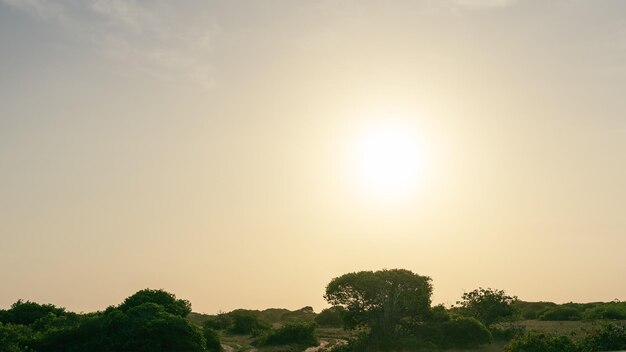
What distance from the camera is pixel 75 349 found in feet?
120

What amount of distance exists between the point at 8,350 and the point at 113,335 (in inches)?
243

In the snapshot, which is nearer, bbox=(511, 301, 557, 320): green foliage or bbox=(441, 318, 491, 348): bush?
bbox=(441, 318, 491, 348): bush

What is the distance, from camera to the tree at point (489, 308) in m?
53.1

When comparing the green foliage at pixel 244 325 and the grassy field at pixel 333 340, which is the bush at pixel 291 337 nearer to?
the grassy field at pixel 333 340

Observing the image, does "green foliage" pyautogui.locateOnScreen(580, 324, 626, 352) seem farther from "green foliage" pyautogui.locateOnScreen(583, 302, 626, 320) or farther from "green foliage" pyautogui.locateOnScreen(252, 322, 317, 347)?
"green foliage" pyautogui.locateOnScreen(583, 302, 626, 320)

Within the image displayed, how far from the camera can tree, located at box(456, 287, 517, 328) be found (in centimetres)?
5312

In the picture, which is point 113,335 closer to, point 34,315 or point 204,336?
point 204,336

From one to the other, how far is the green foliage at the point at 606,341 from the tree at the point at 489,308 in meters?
20.3

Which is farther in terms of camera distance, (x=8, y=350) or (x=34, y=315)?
(x=34, y=315)

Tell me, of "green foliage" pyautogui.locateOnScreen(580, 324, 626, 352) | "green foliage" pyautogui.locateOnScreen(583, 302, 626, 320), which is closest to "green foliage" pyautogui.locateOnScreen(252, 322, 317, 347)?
"green foliage" pyautogui.locateOnScreen(580, 324, 626, 352)

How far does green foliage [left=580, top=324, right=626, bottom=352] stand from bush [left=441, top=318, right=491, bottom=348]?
1023 cm

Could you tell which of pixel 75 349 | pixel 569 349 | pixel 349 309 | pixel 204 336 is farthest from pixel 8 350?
pixel 569 349

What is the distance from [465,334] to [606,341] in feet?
39.5

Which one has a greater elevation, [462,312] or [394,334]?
[462,312]
